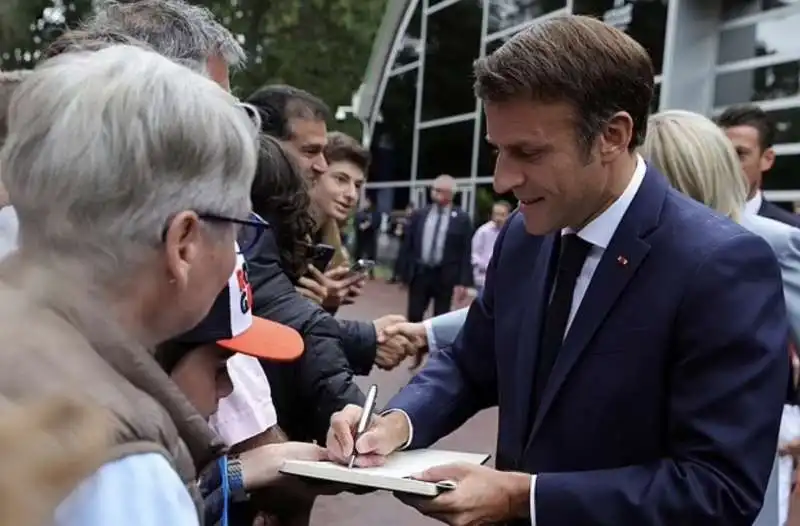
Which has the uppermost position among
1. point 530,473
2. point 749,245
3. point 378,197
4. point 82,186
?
point 82,186

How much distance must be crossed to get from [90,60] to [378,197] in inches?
922

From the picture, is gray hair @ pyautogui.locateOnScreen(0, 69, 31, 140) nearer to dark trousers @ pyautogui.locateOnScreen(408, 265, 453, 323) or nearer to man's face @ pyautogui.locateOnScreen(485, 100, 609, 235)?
man's face @ pyautogui.locateOnScreen(485, 100, 609, 235)

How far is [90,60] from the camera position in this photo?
123cm

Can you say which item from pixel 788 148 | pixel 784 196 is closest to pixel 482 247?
pixel 784 196

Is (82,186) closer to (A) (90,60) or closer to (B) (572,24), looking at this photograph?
(A) (90,60)

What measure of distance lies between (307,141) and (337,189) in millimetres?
685

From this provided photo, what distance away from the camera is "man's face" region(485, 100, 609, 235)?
1.92 m

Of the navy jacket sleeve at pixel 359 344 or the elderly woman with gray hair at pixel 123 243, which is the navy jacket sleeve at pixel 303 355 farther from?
the elderly woman with gray hair at pixel 123 243

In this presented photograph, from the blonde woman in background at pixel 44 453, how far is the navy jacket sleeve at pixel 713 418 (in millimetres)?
1098

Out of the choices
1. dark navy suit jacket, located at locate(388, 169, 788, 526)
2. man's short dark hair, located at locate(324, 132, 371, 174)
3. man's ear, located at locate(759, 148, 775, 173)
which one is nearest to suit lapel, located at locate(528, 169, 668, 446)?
dark navy suit jacket, located at locate(388, 169, 788, 526)

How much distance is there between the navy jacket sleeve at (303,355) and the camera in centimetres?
251

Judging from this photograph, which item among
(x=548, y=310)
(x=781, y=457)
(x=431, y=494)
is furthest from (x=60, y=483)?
(x=781, y=457)

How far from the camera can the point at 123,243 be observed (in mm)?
1152

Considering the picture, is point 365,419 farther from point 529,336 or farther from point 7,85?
point 7,85
